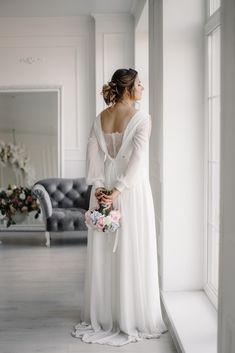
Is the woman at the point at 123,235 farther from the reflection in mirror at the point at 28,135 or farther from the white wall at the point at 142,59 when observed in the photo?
the reflection in mirror at the point at 28,135

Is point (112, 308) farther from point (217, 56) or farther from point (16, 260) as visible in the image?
point (16, 260)

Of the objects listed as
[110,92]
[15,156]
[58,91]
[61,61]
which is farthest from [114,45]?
[110,92]

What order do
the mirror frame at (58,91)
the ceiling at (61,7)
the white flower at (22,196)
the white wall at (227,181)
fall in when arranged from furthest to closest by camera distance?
the mirror frame at (58,91) → the white flower at (22,196) → the ceiling at (61,7) → the white wall at (227,181)

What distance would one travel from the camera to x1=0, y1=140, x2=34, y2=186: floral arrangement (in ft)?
27.3

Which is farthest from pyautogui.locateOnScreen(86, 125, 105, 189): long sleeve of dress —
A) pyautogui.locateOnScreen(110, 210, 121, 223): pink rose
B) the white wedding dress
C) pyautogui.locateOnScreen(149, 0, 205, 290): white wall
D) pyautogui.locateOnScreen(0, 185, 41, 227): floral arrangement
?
pyautogui.locateOnScreen(0, 185, 41, 227): floral arrangement

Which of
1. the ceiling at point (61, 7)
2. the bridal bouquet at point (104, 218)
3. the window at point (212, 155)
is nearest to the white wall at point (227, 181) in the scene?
the bridal bouquet at point (104, 218)

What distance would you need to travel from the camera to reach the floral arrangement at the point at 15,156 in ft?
27.3

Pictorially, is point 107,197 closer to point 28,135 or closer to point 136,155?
point 136,155

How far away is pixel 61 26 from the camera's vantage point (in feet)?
27.3

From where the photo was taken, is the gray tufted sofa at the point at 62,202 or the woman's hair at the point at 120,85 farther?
the gray tufted sofa at the point at 62,202

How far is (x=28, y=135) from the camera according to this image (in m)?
8.31

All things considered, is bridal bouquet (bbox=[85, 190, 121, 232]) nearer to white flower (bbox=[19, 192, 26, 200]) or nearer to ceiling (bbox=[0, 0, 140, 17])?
white flower (bbox=[19, 192, 26, 200])

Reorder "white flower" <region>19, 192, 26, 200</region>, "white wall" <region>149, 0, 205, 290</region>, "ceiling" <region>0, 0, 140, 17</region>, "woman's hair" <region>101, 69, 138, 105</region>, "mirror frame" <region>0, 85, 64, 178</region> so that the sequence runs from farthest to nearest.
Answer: "mirror frame" <region>0, 85, 64, 178</region>
"white flower" <region>19, 192, 26, 200</region>
"ceiling" <region>0, 0, 140, 17</region>
"white wall" <region>149, 0, 205, 290</region>
"woman's hair" <region>101, 69, 138, 105</region>

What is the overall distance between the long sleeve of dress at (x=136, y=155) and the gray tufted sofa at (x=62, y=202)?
355 cm
